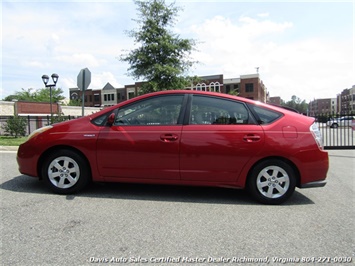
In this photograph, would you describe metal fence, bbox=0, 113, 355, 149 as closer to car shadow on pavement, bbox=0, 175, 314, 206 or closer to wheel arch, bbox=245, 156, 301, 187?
wheel arch, bbox=245, 156, 301, 187

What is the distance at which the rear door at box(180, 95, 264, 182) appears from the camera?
159 inches

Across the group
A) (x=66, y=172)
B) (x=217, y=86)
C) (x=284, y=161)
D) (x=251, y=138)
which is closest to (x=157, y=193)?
(x=66, y=172)

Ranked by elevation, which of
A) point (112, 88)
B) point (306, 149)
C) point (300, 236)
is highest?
point (112, 88)

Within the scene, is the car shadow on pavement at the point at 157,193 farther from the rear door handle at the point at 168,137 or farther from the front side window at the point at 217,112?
the front side window at the point at 217,112

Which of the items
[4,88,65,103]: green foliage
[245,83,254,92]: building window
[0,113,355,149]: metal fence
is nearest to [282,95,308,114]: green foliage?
[245,83,254,92]: building window

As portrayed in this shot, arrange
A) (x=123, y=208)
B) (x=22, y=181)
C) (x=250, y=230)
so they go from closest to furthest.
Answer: (x=250, y=230) → (x=123, y=208) → (x=22, y=181)

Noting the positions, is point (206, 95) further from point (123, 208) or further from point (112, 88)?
point (112, 88)

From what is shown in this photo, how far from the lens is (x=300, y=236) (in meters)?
3.12

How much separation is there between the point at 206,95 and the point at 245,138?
920mm

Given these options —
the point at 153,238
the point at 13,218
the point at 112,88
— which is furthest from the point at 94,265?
the point at 112,88

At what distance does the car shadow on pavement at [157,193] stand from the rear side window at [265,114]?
1.23 metres

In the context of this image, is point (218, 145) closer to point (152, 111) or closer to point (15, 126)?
point (152, 111)

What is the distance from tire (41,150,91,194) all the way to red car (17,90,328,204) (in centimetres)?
2

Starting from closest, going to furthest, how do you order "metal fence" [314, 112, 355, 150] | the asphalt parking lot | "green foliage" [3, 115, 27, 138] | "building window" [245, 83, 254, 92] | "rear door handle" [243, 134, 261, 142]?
the asphalt parking lot, "rear door handle" [243, 134, 261, 142], "metal fence" [314, 112, 355, 150], "green foliage" [3, 115, 27, 138], "building window" [245, 83, 254, 92]
